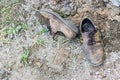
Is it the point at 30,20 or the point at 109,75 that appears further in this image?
the point at 30,20

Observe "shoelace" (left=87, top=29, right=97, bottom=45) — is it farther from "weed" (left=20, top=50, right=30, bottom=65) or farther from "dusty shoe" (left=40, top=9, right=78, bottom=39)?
"weed" (left=20, top=50, right=30, bottom=65)

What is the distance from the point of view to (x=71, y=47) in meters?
2.43

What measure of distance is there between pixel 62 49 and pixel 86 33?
224 millimetres

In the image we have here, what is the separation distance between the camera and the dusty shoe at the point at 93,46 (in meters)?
2.30

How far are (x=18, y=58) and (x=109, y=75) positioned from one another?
68 cm

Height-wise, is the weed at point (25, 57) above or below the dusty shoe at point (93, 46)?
below

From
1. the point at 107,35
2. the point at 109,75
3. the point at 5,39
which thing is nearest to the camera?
the point at 109,75

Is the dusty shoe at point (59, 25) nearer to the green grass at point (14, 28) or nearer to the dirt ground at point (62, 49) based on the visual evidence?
the dirt ground at point (62, 49)

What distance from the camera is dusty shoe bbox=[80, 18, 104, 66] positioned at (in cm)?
230

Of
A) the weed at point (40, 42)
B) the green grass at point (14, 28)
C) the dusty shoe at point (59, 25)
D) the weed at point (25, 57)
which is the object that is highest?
the dusty shoe at point (59, 25)

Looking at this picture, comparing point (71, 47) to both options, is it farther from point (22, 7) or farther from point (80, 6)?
point (22, 7)

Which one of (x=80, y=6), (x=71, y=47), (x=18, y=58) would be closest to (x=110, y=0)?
→ (x=80, y=6)

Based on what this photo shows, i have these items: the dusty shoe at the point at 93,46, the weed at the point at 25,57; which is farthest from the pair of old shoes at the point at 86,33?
the weed at the point at 25,57

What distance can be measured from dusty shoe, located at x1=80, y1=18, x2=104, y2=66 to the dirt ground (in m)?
0.04
